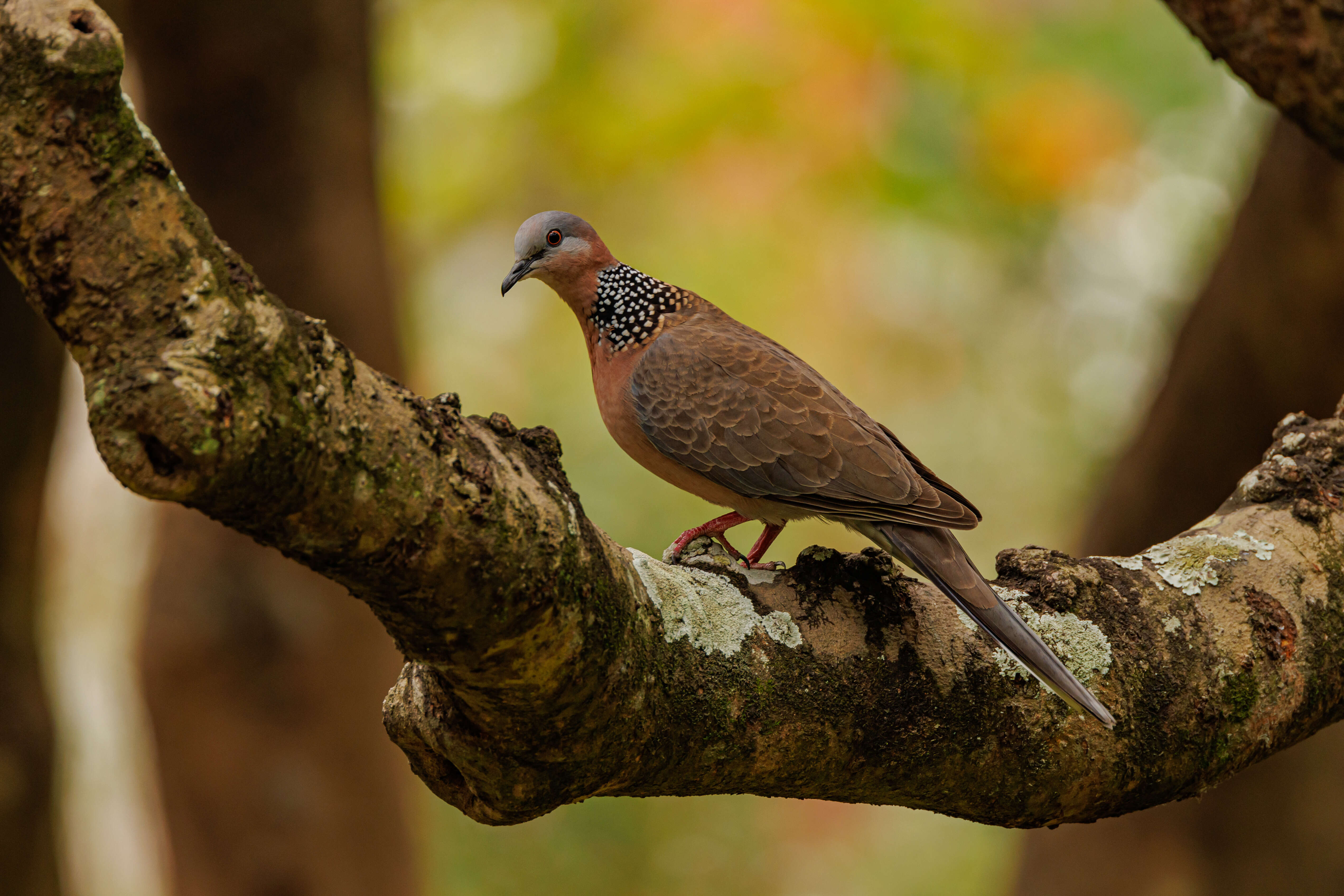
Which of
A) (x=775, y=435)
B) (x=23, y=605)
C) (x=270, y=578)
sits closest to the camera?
(x=775, y=435)

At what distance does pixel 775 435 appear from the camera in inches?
135

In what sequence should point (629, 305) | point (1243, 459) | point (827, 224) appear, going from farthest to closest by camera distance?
point (827, 224), point (1243, 459), point (629, 305)

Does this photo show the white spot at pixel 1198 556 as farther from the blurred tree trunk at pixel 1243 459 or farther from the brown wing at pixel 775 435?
the blurred tree trunk at pixel 1243 459

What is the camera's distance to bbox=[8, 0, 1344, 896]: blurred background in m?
5.47

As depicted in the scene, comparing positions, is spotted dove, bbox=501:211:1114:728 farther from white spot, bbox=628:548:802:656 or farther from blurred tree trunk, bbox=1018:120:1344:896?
blurred tree trunk, bbox=1018:120:1344:896

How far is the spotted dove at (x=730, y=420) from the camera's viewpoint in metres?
3.26

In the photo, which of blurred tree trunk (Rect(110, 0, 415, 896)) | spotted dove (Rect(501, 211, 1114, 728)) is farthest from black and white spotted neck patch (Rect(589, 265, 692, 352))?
blurred tree trunk (Rect(110, 0, 415, 896))

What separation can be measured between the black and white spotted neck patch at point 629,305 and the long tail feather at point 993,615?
1233mm

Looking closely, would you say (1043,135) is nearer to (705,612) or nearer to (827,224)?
(827,224)

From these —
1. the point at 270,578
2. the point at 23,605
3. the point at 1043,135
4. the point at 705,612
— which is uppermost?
the point at 1043,135

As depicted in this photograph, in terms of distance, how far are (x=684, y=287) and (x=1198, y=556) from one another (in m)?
5.31

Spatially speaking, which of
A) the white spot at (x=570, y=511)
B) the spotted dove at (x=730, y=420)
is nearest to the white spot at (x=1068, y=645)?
the spotted dove at (x=730, y=420)

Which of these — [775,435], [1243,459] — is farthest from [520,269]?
[1243,459]

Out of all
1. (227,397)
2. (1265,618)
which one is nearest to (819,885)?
(1265,618)
